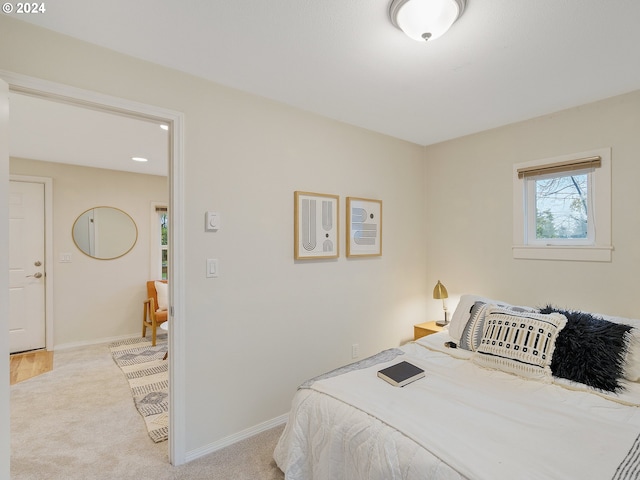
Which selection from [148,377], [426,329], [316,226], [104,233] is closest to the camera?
[316,226]

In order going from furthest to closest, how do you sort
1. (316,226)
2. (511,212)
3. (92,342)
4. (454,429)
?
(92,342) → (511,212) → (316,226) → (454,429)

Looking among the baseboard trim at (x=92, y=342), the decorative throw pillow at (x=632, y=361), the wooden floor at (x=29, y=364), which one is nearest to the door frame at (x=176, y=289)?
the wooden floor at (x=29, y=364)

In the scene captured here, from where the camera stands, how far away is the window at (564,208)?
237 cm

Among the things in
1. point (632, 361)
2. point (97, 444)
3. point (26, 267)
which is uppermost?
point (26, 267)

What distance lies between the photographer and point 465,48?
1.73 m

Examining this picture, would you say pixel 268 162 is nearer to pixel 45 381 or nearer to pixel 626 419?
pixel 626 419

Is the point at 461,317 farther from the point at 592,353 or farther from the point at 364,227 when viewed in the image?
the point at 364,227

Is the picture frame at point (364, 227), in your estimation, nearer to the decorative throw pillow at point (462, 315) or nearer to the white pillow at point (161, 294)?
the decorative throw pillow at point (462, 315)

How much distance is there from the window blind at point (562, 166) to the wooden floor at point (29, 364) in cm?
497

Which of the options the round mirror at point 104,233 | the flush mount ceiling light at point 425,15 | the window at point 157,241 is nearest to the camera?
the flush mount ceiling light at point 425,15

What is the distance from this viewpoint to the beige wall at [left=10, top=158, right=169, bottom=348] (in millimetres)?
4113

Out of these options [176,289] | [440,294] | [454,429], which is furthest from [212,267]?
[440,294]

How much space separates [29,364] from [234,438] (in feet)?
9.58

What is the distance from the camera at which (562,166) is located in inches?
99.7
